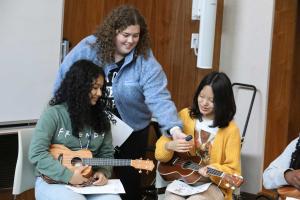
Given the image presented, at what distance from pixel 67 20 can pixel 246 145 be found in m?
1.83

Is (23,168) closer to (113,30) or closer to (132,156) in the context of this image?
(132,156)

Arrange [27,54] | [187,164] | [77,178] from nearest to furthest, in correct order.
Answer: [77,178], [187,164], [27,54]

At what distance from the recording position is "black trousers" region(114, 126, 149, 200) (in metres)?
2.54

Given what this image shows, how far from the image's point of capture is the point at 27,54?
3.12m

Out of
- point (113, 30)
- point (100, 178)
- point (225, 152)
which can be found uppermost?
point (113, 30)

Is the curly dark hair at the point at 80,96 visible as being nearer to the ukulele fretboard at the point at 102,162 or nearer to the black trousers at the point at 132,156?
the ukulele fretboard at the point at 102,162

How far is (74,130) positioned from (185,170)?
56 cm

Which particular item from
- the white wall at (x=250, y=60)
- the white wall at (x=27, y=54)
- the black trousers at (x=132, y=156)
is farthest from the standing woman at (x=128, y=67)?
the white wall at (x=250, y=60)

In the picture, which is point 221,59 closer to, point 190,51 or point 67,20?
point 190,51

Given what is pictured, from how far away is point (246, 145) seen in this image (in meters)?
3.69

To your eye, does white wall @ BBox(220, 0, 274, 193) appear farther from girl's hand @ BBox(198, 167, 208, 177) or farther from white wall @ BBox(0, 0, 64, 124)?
girl's hand @ BBox(198, 167, 208, 177)

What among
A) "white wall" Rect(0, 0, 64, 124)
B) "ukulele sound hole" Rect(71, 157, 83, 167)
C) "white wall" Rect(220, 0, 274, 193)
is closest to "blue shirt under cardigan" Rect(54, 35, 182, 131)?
"ukulele sound hole" Rect(71, 157, 83, 167)

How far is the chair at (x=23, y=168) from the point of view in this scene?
223 cm

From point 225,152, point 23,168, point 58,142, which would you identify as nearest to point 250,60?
point 225,152
